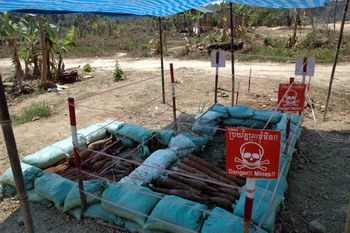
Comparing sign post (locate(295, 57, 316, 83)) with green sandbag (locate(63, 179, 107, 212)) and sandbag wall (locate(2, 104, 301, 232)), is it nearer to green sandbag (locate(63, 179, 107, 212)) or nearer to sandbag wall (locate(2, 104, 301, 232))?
sandbag wall (locate(2, 104, 301, 232))

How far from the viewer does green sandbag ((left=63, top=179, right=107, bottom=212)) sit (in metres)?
3.40

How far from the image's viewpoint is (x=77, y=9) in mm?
5180

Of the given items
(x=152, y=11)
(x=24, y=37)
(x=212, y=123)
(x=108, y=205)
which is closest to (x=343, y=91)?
(x=212, y=123)

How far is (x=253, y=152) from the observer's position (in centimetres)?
201

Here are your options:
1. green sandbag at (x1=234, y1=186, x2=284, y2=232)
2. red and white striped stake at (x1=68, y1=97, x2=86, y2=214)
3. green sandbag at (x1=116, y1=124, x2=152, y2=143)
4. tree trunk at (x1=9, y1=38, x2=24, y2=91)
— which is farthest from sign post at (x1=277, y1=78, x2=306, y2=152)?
tree trunk at (x1=9, y1=38, x2=24, y2=91)

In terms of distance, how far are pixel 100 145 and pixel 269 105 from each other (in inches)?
172

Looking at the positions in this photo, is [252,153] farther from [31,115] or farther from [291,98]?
[31,115]

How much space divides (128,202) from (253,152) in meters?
1.73

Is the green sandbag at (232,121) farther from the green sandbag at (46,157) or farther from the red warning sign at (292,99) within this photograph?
the green sandbag at (46,157)

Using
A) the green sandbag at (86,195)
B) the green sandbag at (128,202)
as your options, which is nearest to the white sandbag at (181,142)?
the green sandbag at (128,202)

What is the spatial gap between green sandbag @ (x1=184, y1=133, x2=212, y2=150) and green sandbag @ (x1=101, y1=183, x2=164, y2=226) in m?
1.66

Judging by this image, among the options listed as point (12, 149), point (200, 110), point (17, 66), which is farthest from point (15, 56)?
point (12, 149)

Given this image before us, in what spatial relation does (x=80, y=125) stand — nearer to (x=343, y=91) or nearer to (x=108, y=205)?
(x=108, y=205)

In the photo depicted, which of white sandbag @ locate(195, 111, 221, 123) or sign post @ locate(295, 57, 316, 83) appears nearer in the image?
sign post @ locate(295, 57, 316, 83)
